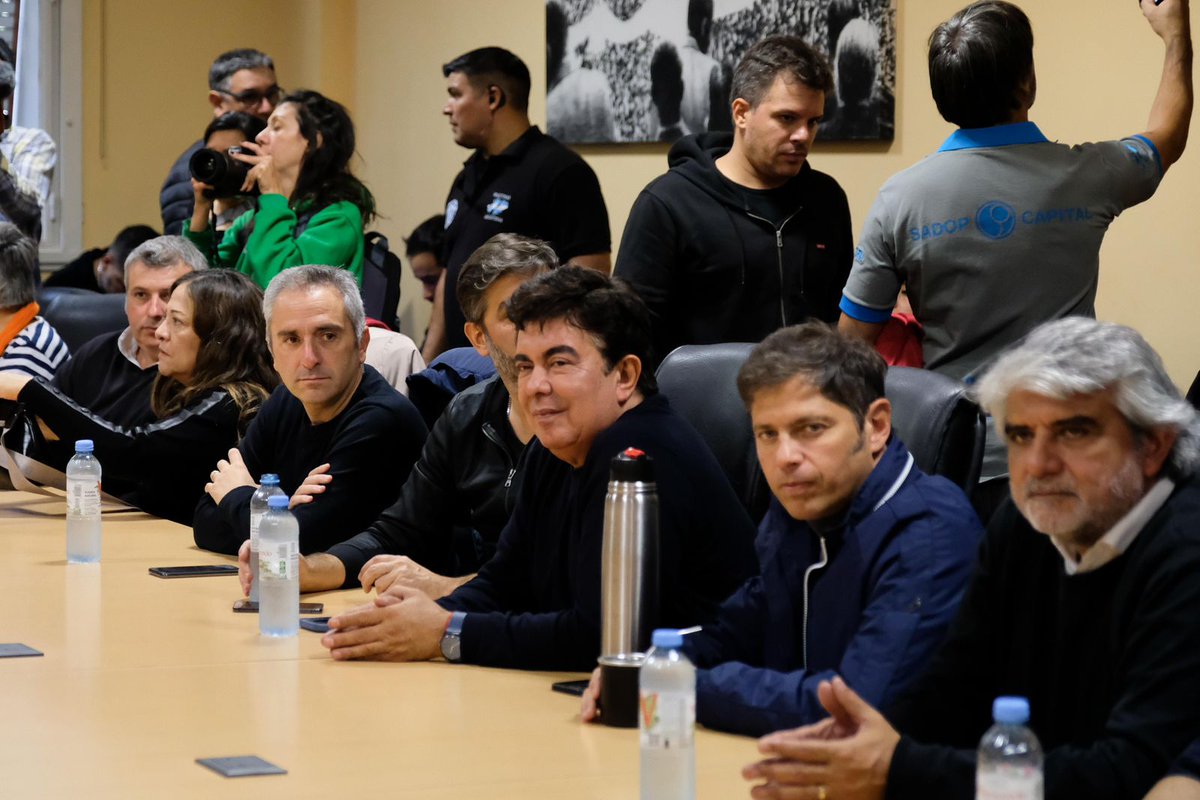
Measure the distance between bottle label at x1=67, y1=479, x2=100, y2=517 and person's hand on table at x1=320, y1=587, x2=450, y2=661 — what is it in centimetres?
100

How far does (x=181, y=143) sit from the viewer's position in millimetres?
7719

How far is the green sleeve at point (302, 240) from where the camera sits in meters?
4.70

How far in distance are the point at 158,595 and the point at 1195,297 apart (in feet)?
7.81

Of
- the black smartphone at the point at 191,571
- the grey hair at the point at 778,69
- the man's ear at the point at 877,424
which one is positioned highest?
the grey hair at the point at 778,69

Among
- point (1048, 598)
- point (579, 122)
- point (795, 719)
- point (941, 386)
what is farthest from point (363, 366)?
point (579, 122)

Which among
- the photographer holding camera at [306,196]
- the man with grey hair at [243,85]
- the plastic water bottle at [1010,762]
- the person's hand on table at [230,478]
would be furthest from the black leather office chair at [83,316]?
the plastic water bottle at [1010,762]

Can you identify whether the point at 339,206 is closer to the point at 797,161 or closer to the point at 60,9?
→ the point at 797,161

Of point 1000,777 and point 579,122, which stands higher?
point 579,122

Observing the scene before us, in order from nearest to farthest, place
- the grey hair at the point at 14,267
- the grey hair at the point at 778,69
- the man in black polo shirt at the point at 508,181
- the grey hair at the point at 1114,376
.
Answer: the grey hair at the point at 1114,376 < the grey hair at the point at 778,69 < the man in black polo shirt at the point at 508,181 < the grey hair at the point at 14,267

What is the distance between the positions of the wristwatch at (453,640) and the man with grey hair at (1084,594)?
816 millimetres

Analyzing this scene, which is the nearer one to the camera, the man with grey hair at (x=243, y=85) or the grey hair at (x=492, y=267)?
the grey hair at (x=492, y=267)

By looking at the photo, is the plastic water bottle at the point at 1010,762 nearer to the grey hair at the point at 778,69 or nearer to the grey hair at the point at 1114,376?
the grey hair at the point at 1114,376

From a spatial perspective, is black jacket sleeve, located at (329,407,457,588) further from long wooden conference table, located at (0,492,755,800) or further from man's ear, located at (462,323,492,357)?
long wooden conference table, located at (0,492,755,800)

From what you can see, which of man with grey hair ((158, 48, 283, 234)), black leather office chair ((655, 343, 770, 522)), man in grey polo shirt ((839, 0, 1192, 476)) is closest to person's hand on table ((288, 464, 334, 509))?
black leather office chair ((655, 343, 770, 522))
